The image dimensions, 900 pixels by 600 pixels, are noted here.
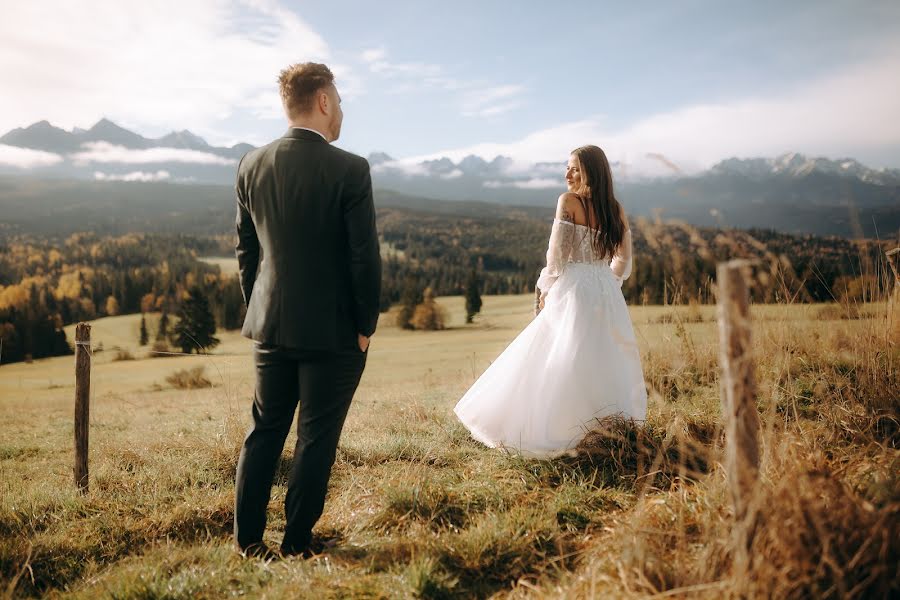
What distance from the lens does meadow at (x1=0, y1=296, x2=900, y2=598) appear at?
239 centimetres

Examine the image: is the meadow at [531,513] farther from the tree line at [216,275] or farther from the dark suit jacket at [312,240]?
the dark suit jacket at [312,240]

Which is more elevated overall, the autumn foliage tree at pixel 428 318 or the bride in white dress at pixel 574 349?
the bride in white dress at pixel 574 349

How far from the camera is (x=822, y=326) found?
7.34 metres

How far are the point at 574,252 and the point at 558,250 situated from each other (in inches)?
6.5

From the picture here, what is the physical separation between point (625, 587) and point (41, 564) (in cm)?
372

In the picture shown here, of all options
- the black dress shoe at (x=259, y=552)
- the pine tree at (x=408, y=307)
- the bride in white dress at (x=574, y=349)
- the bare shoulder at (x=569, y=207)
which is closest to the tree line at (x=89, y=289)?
the pine tree at (x=408, y=307)

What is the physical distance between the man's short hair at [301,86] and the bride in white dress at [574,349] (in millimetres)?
2416

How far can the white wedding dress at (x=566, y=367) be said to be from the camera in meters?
4.67

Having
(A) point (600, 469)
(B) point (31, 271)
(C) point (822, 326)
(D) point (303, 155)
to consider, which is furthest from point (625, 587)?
(B) point (31, 271)

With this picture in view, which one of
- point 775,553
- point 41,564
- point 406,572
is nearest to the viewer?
point 775,553

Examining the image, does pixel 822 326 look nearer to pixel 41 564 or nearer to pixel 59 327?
pixel 41 564

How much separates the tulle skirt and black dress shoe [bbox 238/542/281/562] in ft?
6.91

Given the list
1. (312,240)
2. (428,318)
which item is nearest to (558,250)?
(312,240)

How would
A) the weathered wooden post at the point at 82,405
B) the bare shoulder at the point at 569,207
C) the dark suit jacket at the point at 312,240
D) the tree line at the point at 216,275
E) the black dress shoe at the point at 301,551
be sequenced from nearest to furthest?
the dark suit jacket at the point at 312,240
the black dress shoe at the point at 301,551
the bare shoulder at the point at 569,207
the weathered wooden post at the point at 82,405
the tree line at the point at 216,275
